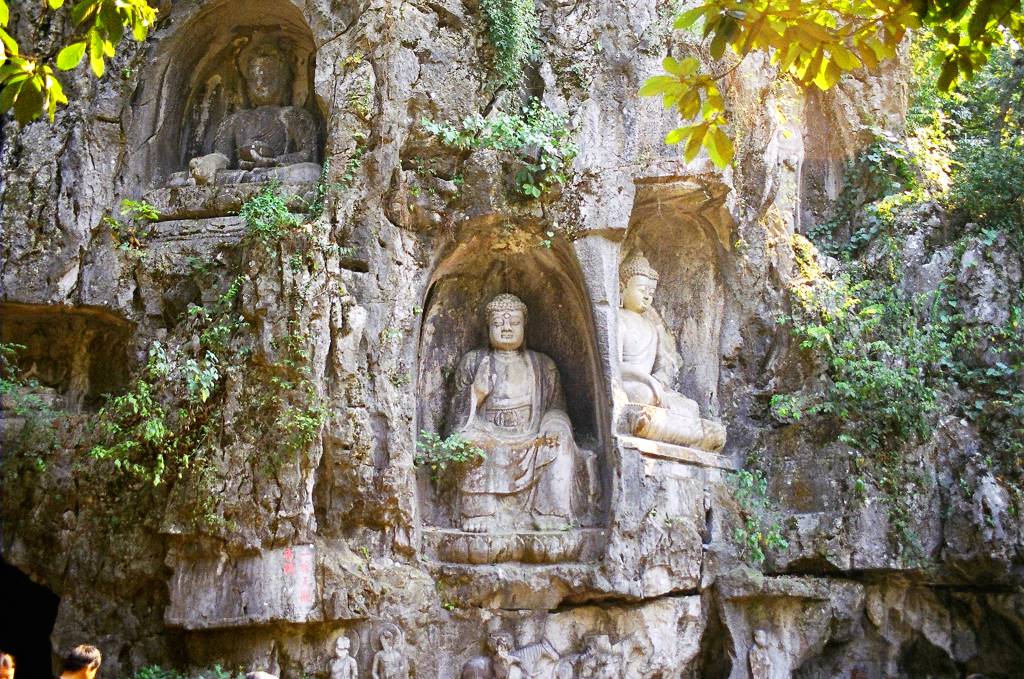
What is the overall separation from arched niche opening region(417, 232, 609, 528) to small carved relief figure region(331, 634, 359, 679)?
7.49 feet

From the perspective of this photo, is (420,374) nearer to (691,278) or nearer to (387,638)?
(387,638)

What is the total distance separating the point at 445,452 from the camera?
945cm

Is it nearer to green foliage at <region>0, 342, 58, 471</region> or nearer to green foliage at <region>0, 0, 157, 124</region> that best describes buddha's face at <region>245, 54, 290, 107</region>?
green foliage at <region>0, 342, 58, 471</region>

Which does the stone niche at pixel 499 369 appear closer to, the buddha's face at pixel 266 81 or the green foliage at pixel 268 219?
the green foliage at pixel 268 219

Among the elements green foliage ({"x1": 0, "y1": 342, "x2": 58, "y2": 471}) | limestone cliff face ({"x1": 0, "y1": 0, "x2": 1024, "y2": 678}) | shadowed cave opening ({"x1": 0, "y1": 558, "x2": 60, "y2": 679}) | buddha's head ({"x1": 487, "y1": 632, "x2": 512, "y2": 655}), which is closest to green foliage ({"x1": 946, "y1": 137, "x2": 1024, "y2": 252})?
limestone cliff face ({"x1": 0, "y1": 0, "x2": 1024, "y2": 678})

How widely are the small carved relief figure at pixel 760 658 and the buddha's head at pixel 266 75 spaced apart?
689 cm

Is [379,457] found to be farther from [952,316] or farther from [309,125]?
[952,316]

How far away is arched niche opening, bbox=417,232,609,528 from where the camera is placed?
1011 centimetres

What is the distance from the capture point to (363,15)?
9883 millimetres

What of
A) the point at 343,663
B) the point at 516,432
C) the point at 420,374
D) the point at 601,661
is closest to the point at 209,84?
the point at 420,374

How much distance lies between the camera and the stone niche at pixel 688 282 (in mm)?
10530

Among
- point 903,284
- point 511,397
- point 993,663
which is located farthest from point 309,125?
point 993,663

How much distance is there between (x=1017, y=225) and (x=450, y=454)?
603 cm

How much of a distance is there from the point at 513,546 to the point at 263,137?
472 centimetres
